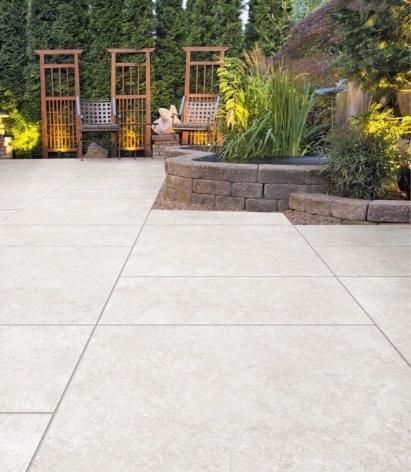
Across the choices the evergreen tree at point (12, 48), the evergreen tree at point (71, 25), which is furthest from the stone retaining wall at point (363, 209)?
the evergreen tree at point (12, 48)

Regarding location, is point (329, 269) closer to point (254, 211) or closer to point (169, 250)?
point (169, 250)

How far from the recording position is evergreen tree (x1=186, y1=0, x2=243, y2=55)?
906cm

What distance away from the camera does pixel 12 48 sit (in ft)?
30.2

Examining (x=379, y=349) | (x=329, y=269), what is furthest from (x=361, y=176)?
(x=379, y=349)

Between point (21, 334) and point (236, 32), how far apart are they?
27.2ft

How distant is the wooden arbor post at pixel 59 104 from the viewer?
9078 mm

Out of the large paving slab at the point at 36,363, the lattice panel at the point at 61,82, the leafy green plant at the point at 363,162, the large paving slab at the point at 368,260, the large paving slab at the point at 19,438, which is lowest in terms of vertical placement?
the large paving slab at the point at 36,363

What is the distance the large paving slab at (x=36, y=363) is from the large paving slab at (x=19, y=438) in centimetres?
4

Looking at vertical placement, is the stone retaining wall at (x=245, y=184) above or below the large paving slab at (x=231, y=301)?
above

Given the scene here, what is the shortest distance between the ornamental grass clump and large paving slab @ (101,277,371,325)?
103 inches

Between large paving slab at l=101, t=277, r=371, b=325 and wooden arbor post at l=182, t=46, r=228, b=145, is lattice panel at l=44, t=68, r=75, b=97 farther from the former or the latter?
large paving slab at l=101, t=277, r=371, b=325

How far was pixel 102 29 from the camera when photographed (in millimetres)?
9148

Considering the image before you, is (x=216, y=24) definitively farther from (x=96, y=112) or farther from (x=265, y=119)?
(x=265, y=119)

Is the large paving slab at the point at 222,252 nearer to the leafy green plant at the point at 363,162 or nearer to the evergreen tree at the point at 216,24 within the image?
the leafy green plant at the point at 363,162
